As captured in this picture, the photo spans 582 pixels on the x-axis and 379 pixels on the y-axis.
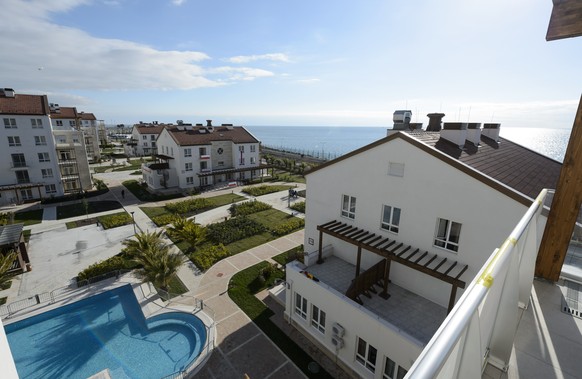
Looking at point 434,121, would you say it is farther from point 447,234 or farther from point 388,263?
point 388,263

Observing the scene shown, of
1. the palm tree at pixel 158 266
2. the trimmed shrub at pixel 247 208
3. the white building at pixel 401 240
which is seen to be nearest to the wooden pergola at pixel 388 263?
the white building at pixel 401 240

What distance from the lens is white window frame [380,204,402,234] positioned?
13953mm

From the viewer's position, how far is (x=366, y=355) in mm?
12000

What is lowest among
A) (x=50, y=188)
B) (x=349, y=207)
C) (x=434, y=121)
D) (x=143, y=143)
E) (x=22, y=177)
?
(x=50, y=188)

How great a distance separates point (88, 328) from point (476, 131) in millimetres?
26069

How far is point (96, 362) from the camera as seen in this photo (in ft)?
44.5

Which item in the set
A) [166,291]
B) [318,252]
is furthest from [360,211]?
[166,291]

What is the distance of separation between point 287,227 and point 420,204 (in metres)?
16.9

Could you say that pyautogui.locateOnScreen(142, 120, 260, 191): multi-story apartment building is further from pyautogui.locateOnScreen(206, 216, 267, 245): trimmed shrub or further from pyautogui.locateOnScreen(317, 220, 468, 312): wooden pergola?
pyautogui.locateOnScreen(317, 220, 468, 312): wooden pergola

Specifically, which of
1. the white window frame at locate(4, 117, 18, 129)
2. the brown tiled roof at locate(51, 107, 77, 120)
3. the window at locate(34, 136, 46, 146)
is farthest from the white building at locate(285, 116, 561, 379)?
the brown tiled roof at locate(51, 107, 77, 120)

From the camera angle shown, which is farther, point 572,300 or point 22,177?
point 22,177

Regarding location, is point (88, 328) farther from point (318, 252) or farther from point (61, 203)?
point (61, 203)

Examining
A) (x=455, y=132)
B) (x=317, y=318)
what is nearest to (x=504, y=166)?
(x=455, y=132)

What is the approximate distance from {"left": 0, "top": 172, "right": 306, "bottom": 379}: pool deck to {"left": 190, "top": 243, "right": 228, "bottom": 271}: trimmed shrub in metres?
0.48
